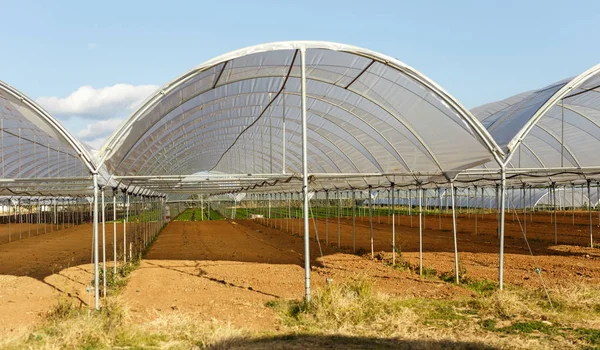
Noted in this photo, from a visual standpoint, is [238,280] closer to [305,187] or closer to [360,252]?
[305,187]

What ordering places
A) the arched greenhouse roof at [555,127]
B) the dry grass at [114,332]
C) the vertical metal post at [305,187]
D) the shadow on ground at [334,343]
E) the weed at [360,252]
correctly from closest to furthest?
the shadow on ground at [334,343]
the dry grass at [114,332]
the vertical metal post at [305,187]
the arched greenhouse roof at [555,127]
the weed at [360,252]

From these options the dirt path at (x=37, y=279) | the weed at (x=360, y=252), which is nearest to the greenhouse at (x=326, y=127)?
the dirt path at (x=37, y=279)

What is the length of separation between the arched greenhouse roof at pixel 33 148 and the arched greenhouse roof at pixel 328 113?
40.6 inches

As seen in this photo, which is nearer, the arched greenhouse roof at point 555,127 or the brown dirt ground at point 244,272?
the brown dirt ground at point 244,272

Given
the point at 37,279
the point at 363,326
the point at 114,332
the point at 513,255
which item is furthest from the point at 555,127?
the point at 37,279

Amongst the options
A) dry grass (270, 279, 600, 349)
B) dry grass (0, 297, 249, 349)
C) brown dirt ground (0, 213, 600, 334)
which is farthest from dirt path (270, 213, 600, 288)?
dry grass (0, 297, 249, 349)

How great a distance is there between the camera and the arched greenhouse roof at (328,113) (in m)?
11.1

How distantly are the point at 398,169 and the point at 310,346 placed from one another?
11519 mm

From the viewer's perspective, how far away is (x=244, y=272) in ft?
49.5

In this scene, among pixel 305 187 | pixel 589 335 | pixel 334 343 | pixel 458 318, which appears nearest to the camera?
pixel 334 343

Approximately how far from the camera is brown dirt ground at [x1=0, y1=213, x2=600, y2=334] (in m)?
10.9

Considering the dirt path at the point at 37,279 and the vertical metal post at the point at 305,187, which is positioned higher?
the vertical metal post at the point at 305,187

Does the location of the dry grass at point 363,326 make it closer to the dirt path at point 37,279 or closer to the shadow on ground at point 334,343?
the shadow on ground at point 334,343

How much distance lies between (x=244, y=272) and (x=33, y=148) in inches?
567
